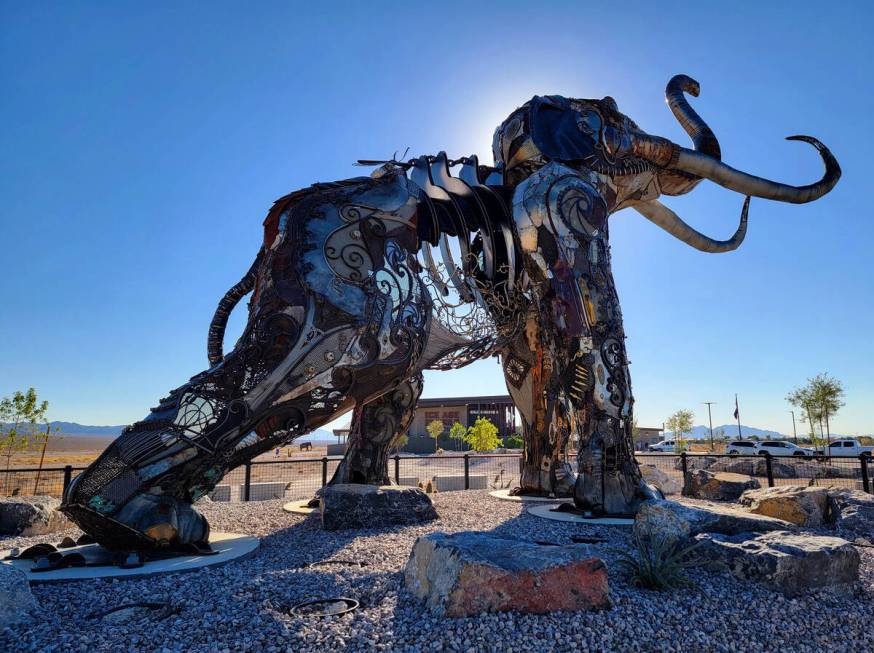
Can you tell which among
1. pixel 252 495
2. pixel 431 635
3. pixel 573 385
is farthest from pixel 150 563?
pixel 252 495

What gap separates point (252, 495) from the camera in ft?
37.1

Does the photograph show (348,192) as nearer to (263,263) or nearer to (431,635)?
A: (263,263)

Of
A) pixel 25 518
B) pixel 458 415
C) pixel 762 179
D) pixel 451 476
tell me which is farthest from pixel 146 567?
pixel 458 415

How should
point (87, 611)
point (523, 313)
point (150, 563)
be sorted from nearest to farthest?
point (87, 611), point (150, 563), point (523, 313)

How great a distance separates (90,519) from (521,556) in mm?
3250

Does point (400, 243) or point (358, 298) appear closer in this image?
point (358, 298)

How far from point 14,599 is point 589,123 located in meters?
7.45

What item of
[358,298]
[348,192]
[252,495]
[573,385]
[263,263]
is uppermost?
[348,192]

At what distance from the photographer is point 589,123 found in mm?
7707

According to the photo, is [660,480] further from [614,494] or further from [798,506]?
[614,494]

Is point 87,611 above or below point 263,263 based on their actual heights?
below

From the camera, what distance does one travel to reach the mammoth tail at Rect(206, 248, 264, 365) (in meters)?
6.62

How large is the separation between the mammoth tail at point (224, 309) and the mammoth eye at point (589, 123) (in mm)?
4438

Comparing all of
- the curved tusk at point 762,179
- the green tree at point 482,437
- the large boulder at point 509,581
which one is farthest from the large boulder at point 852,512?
the green tree at point 482,437
